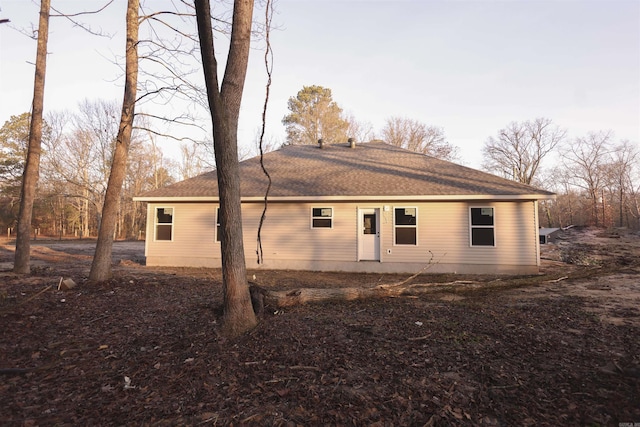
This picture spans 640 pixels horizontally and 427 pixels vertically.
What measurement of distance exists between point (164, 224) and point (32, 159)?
185 inches

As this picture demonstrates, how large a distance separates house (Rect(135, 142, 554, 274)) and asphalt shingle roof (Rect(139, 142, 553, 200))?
0.04 meters

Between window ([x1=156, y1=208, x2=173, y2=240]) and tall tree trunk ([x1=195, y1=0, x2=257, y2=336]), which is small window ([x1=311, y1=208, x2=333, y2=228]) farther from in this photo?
tall tree trunk ([x1=195, y1=0, x2=257, y2=336])

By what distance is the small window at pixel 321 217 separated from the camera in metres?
11.4

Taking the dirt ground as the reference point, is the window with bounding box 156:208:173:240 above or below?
above

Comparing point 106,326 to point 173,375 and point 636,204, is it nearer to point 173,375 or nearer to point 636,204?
point 173,375

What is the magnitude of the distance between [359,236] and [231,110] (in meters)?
7.49

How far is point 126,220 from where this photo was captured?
119 ft


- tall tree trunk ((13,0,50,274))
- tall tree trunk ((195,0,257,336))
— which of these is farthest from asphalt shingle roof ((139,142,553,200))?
tall tree trunk ((195,0,257,336))

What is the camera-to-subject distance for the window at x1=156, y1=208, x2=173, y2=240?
12.3 m

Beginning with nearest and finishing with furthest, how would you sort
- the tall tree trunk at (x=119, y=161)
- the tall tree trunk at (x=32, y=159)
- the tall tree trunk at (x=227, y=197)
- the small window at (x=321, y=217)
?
the tall tree trunk at (x=227, y=197) < the tall tree trunk at (x=119, y=161) < the tall tree trunk at (x=32, y=159) < the small window at (x=321, y=217)

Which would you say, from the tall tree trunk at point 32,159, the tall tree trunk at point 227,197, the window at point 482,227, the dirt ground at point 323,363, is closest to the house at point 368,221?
the window at point 482,227

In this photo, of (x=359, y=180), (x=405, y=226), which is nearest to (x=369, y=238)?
(x=405, y=226)

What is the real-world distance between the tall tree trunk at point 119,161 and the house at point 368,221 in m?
4.38

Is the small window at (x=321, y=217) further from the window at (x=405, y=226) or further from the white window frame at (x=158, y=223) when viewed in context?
the white window frame at (x=158, y=223)
